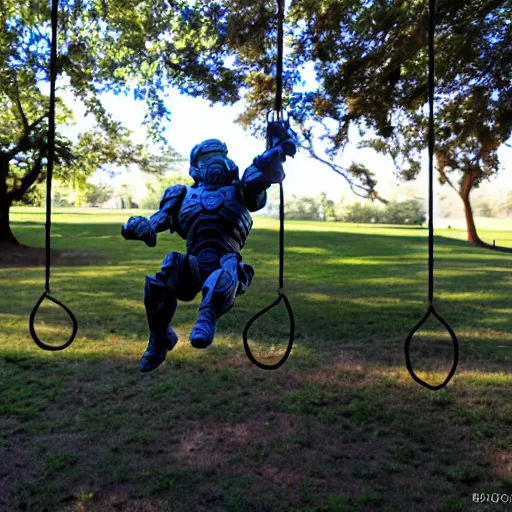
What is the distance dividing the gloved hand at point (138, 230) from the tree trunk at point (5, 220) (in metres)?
8.44

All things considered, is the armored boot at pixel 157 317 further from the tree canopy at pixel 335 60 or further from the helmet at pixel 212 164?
the tree canopy at pixel 335 60

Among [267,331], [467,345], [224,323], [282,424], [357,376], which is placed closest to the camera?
[282,424]

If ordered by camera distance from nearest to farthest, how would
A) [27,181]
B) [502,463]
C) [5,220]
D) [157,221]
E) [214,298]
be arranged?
[214,298] → [157,221] → [502,463] → [27,181] → [5,220]

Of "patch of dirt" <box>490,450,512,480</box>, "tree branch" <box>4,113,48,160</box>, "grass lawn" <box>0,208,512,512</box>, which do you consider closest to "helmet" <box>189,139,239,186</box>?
"grass lawn" <box>0,208,512,512</box>

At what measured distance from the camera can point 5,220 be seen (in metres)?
9.77

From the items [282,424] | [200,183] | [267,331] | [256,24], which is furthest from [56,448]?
[256,24]

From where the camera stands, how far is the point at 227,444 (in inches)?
126

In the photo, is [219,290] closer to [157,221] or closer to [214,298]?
[214,298]

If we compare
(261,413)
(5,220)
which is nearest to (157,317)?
(261,413)

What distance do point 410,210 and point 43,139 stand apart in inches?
196

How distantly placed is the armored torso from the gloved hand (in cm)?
13

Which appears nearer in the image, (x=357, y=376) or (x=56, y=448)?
(x=56, y=448)

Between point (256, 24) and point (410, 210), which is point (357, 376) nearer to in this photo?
point (256, 24)

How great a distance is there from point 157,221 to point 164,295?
249mm
